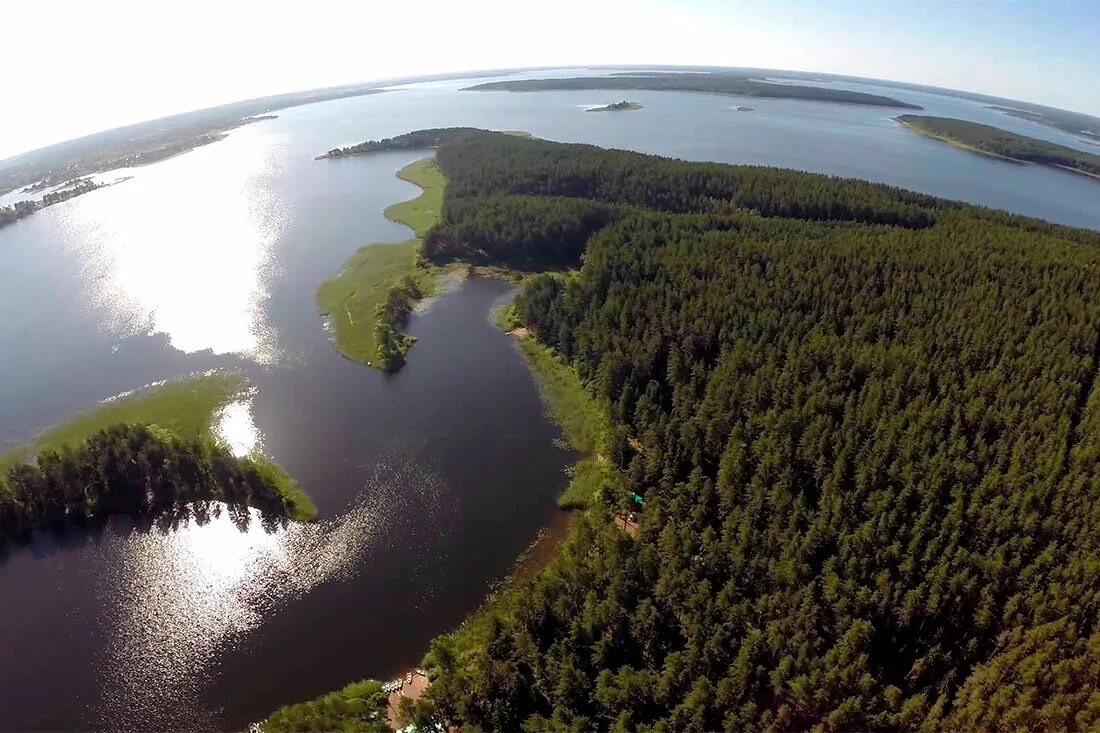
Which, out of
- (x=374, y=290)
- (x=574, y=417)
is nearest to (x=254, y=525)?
(x=574, y=417)

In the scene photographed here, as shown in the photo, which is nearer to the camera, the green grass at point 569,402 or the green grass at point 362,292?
the green grass at point 569,402

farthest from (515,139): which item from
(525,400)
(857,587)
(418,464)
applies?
(857,587)

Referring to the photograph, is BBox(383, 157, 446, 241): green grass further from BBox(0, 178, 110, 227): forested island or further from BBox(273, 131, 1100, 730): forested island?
BBox(0, 178, 110, 227): forested island

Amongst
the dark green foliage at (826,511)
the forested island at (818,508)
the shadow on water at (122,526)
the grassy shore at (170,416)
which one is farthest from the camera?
the grassy shore at (170,416)

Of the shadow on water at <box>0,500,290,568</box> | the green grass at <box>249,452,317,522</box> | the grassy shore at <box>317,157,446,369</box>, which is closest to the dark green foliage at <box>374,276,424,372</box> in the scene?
the grassy shore at <box>317,157,446,369</box>

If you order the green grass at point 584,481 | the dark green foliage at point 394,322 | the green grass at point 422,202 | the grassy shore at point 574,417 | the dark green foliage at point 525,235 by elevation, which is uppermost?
the green grass at point 422,202

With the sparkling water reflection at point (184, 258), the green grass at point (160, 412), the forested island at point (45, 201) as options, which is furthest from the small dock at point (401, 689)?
the forested island at point (45, 201)

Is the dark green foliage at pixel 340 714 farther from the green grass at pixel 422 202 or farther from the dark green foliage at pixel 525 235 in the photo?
the green grass at pixel 422 202
